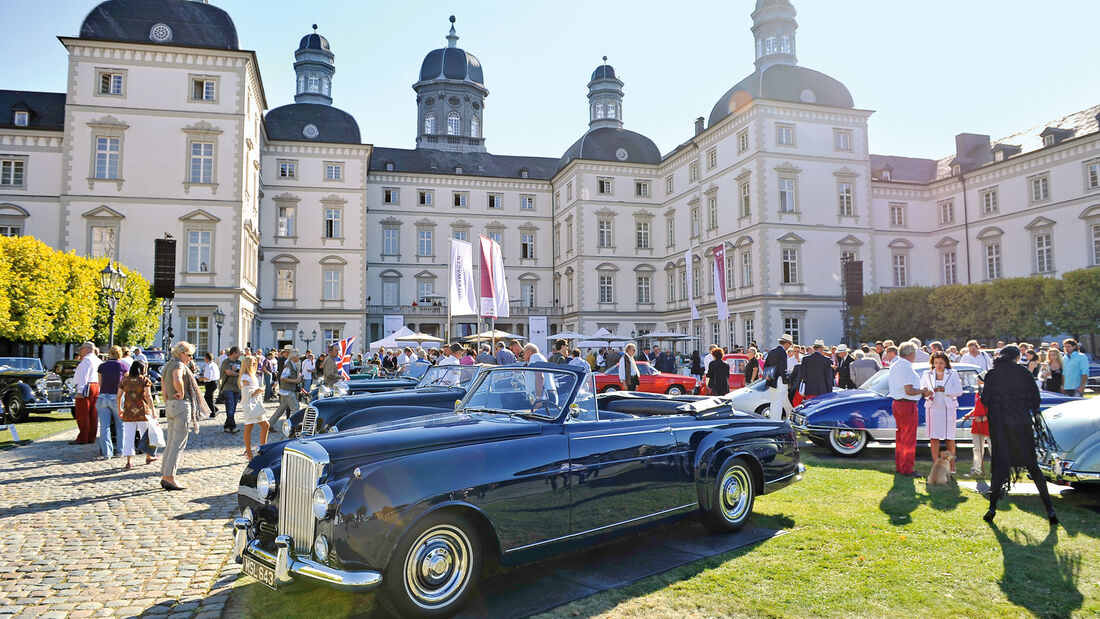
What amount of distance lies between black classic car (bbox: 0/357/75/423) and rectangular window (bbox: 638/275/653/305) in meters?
39.8

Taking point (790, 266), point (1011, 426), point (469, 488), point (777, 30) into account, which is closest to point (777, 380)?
point (1011, 426)

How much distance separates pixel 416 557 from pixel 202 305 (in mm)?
35197

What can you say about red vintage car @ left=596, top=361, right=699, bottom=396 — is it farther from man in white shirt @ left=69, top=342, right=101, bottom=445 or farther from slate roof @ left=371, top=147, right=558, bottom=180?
slate roof @ left=371, top=147, right=558, bottom=180

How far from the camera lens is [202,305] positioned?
34.9 m

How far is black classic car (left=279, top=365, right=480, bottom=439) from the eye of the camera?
8555mm

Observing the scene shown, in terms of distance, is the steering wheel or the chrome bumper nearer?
the chrome bumper

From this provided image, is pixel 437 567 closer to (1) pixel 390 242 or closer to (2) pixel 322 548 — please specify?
(2) pixel 322 548

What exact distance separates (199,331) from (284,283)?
1246cm

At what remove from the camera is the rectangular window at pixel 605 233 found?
170 ft

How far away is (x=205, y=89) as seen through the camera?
117 feet

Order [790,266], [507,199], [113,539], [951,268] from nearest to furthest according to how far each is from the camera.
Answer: [113,539] < [790,266] < [951,268] < [507,199]

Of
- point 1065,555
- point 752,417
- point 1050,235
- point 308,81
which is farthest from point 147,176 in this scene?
point 1050,235

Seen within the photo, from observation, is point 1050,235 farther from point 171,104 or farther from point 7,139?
point 7,139

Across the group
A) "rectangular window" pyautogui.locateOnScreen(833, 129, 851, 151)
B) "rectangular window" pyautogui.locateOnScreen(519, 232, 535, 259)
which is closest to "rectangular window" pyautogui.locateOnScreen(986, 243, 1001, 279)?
"rectangular window" pyautogui.locateOnScreen(833, 129, 851, 151)
